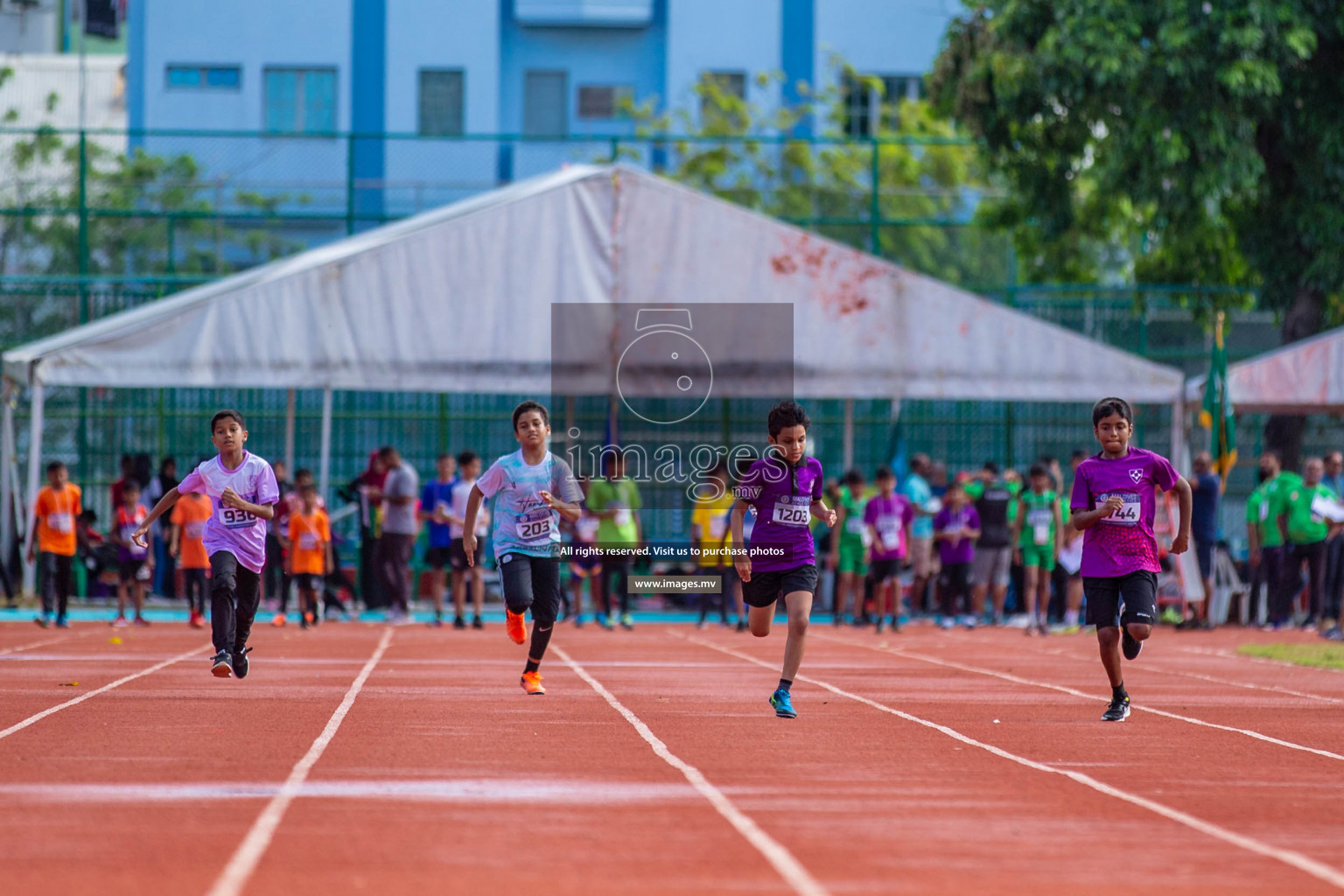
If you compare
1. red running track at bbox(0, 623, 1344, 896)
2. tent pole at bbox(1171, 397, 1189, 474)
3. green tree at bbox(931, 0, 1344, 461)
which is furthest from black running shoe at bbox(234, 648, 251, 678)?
green tree at bbox(931, 0, 1344, 461)

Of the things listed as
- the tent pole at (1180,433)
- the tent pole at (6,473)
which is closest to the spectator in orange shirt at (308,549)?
the tent pole at (6,473)

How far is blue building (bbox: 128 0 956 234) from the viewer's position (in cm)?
4344

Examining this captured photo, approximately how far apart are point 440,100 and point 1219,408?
26.9 metres

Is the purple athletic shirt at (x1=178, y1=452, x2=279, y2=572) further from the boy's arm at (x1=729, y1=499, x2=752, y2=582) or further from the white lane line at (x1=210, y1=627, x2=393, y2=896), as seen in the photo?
the boy's arm at (x1=729, y1=499, x2=752, y2=582)

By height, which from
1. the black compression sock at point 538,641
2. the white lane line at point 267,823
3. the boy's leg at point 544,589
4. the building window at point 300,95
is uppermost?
the building window at point 300,95

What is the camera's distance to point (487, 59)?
144 ft

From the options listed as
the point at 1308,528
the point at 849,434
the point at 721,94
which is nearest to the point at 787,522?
the point at 1308,528

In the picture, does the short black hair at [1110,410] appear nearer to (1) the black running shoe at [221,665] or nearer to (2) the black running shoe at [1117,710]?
(2) the black running shoe at [1117,710]

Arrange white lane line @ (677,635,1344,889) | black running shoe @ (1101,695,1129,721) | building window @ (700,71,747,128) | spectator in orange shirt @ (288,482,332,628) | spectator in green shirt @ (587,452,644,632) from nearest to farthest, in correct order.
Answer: white lane line @ (677,635,1344,889) → black running shoe @ (1101,695,1129,721) → spectator in orange shirt @ (288,482,332,628) → spectator in green shirt @ (587,452,644,632) → building window @ (700,71,747,128)

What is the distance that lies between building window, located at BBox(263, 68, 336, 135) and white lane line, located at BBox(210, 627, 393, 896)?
114ft

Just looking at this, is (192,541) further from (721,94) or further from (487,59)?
(487,59)

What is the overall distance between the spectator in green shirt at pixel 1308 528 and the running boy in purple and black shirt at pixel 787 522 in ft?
38.4

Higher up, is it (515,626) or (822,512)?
(822,512)

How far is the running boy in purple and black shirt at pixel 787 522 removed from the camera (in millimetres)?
10750
